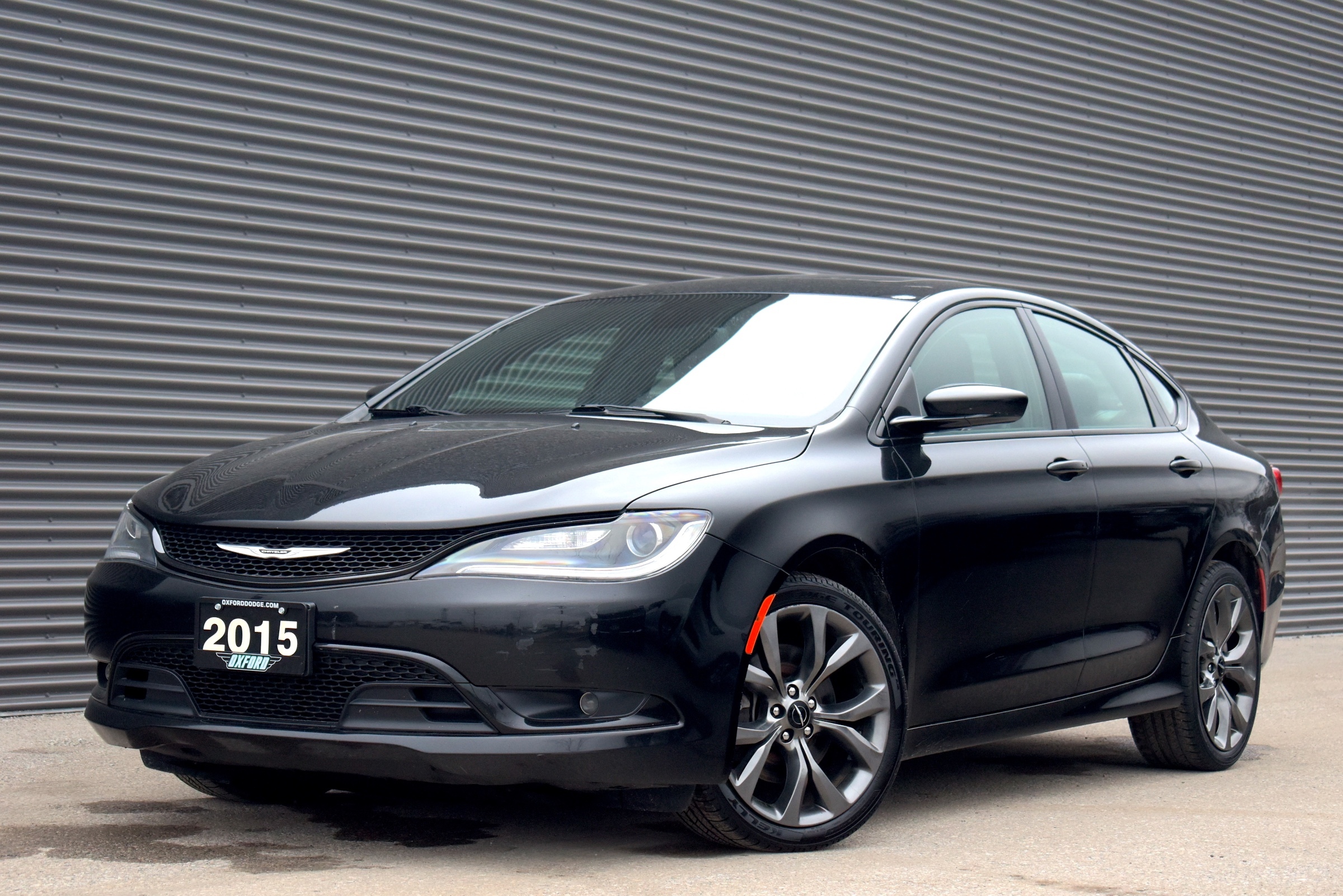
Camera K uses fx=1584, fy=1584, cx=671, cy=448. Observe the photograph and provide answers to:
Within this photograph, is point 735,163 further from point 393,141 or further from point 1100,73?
point 1100,73

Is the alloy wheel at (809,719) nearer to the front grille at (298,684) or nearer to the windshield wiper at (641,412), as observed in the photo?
the windshield wiper at (641,412)

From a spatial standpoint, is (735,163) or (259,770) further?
(735,163)

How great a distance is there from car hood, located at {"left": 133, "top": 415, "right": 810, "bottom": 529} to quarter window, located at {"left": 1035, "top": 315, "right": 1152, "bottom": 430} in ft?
5.18

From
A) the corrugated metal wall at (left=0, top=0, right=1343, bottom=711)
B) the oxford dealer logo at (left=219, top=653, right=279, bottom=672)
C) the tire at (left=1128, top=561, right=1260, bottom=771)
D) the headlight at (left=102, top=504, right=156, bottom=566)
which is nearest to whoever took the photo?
the oxford dealer logo at (left=219, top=653, right=279, bottom=672)

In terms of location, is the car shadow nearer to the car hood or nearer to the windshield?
the car hood

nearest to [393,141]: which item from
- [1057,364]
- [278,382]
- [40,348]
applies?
[278,382]

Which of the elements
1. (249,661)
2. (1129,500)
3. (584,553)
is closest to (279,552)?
(249,661)

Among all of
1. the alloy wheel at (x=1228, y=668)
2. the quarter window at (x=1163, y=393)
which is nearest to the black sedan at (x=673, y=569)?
the alloy wheel at (x=1228, y=668)

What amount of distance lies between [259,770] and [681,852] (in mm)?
1112

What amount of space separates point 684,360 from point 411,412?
2.83 feet

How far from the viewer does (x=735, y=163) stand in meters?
8.70

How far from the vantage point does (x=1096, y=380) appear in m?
5.46

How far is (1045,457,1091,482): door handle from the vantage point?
483 cm

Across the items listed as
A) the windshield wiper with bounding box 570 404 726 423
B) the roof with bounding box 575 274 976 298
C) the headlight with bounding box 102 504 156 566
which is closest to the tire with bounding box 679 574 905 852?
the windshield wiper with bounding box 570 404 726 423
